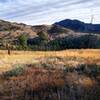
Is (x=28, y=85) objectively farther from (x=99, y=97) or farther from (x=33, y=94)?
(x=99, y=97)

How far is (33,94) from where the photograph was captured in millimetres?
11234

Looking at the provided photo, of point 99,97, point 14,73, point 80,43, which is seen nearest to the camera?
point 99,97

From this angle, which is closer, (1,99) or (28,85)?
(1,99)

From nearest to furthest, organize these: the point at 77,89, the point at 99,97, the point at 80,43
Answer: the point at 99,97 < the point at 77,89 < the point at 80,43

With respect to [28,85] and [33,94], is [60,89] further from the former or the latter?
[28,85]

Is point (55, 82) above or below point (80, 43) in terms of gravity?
above

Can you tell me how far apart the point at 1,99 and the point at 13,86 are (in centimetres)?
200

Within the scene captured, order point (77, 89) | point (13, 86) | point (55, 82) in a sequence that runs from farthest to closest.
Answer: point (13, 86) → point (55, 82) → point (77, 89)

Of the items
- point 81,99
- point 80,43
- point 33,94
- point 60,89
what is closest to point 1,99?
point 33,94

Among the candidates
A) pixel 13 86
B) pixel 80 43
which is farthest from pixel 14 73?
pixel 80 43

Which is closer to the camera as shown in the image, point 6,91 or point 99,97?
point 99,97

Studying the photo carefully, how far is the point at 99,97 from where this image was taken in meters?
10.0

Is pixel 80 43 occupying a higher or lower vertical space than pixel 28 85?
lower

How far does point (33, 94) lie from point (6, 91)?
5.40 ft
